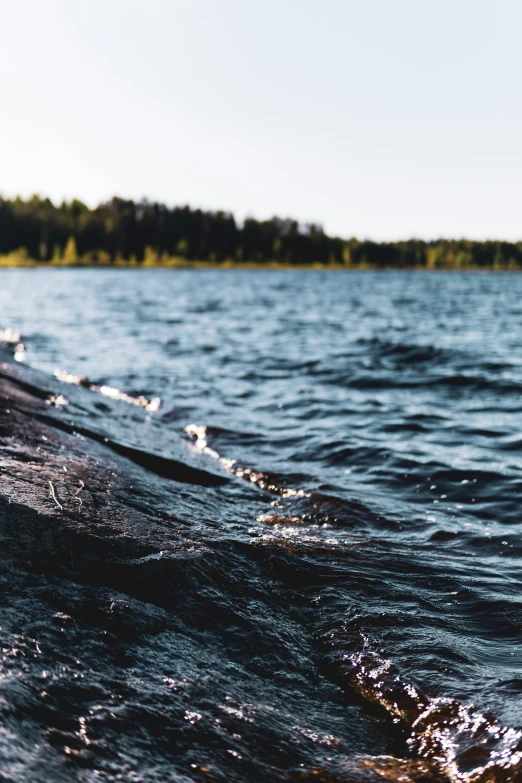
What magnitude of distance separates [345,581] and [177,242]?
126m

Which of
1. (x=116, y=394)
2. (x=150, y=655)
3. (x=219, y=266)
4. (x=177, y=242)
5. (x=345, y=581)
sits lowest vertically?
(x=345, y=581)

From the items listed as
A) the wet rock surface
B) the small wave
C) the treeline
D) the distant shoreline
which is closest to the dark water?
the wet rock surface

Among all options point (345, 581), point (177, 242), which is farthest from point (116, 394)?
point (177, 242)

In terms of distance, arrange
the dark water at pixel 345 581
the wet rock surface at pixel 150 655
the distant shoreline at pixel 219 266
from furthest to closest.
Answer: the distant shoreline at pixel 219 266, the dark water at pixel 345 581, the wet rock surface at pixel 150 655

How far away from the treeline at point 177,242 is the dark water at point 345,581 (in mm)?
96201

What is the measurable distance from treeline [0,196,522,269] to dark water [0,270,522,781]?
3787 inches

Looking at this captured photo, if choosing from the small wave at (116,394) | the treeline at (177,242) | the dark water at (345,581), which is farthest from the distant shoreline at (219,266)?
the dark water at (345,581)

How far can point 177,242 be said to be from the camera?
413 ft

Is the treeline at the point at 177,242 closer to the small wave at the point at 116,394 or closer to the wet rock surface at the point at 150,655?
the small wave at the point at 116,394

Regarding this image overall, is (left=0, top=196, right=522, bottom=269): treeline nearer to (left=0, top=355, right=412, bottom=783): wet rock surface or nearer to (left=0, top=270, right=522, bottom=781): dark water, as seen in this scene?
(left=0, top=270, right=522, bottom=781): dark water

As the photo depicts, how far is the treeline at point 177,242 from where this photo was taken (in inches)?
4122

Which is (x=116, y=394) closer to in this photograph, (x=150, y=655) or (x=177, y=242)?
(x=150, y=655)

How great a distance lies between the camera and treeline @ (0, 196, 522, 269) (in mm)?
104688

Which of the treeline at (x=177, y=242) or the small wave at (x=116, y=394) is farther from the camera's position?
the treeline at (x=177, y=242)
